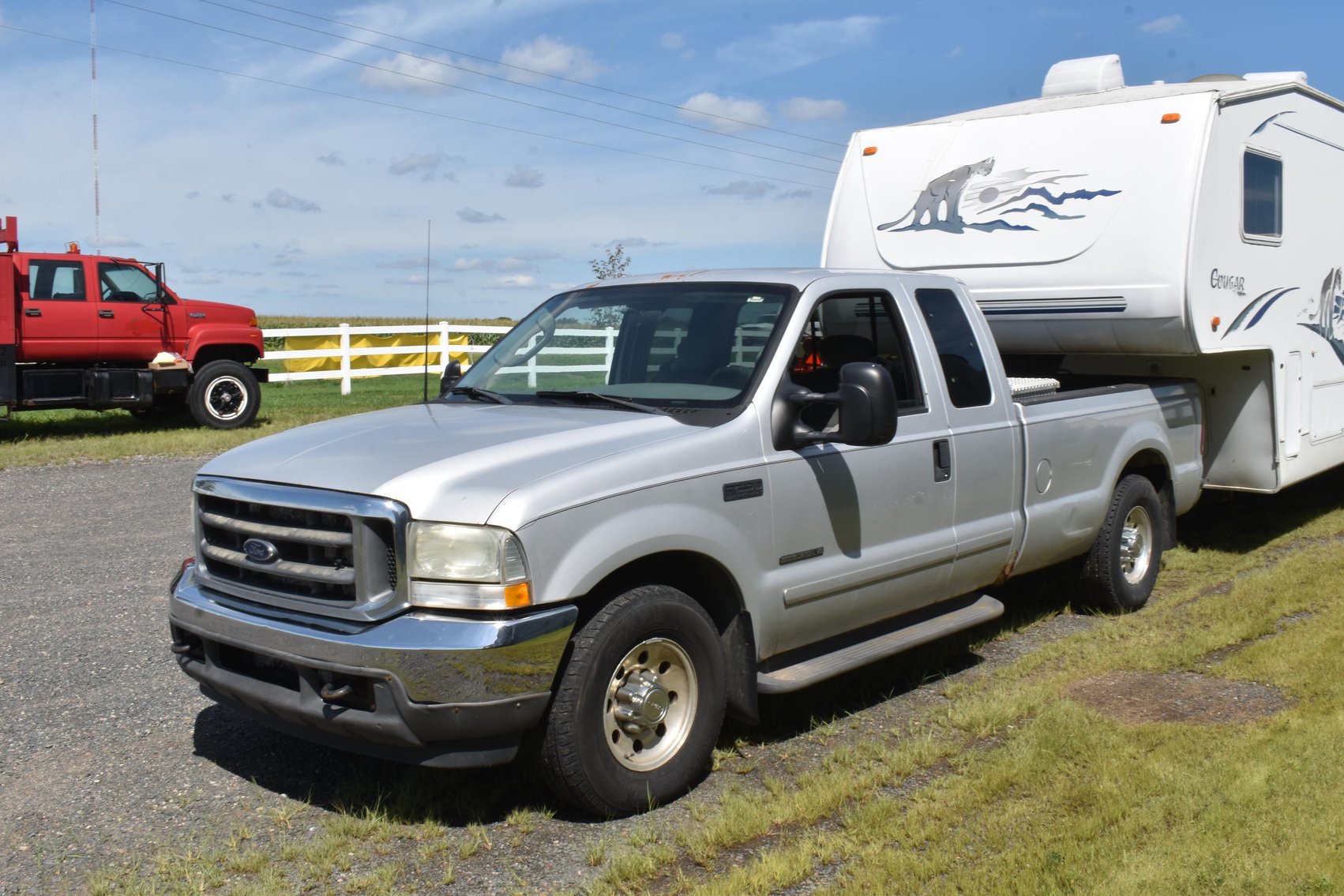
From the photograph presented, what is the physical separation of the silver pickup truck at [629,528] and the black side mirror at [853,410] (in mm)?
11

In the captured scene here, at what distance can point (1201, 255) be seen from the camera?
7539 mm

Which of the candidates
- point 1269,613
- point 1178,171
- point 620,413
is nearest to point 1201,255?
point 1178,171

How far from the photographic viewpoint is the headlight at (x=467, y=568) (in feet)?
12.7

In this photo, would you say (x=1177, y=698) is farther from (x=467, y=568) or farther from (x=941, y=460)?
(x=467, y=568)

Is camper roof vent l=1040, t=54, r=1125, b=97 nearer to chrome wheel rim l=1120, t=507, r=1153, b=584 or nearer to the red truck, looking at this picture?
chrome wheel rim l=1120, t=507, r=1153, b=584

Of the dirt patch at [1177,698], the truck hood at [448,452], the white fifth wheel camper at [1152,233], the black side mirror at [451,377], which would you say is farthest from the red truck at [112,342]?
the dirt patch at [1177,698]

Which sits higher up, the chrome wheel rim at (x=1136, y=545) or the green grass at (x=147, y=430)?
the green grass at (x=147, y=430)

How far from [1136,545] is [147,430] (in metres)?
13.3

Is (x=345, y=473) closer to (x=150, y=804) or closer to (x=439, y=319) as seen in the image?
(x=150, y=804)

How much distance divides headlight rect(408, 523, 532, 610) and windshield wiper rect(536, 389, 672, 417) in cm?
→ 112

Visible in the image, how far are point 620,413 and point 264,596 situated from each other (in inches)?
58.5

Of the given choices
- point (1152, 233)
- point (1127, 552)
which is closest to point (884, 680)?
point (1127, 552)

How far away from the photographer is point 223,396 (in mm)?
16500

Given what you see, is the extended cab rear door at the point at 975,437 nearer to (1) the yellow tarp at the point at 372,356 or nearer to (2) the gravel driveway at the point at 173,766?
(2) the gravel driveway at the point at 173,766
